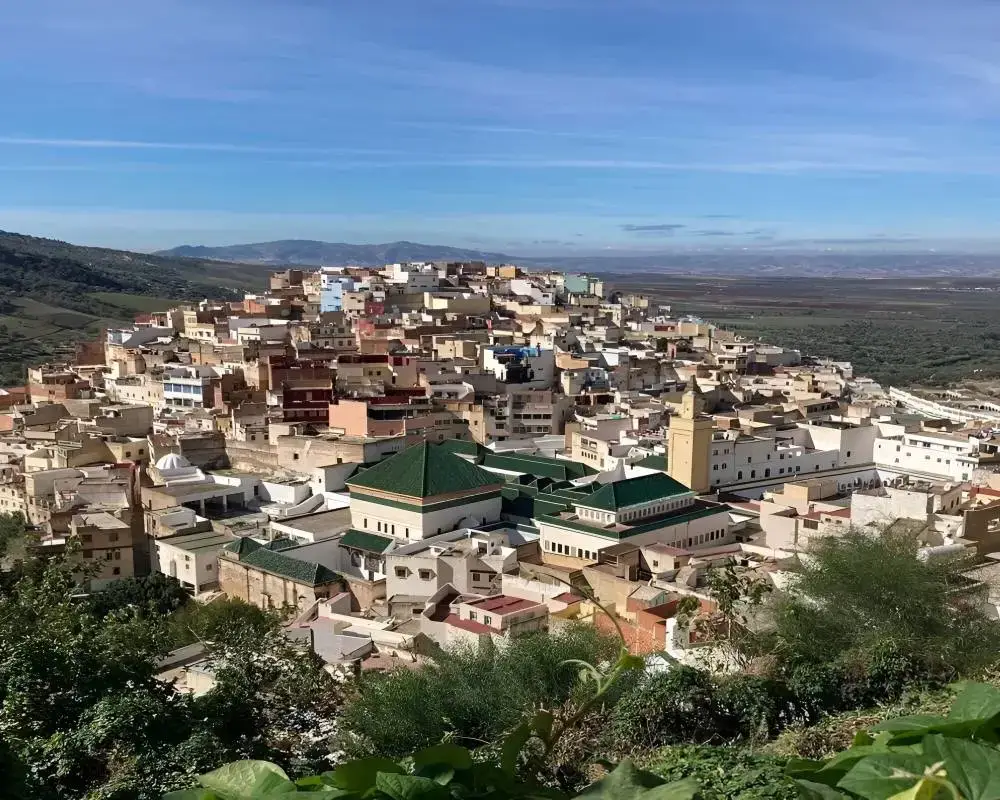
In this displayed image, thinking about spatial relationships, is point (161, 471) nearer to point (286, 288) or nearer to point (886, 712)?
point (886, 712)

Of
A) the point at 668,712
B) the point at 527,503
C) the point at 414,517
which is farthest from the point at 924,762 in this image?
the point at 527,503

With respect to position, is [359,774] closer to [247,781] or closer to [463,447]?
[247,781]

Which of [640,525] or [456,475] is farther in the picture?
[456,475]

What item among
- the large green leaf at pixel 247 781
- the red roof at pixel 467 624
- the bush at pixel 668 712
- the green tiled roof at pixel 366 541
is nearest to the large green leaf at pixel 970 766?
the large green leaf at pixel 247 781

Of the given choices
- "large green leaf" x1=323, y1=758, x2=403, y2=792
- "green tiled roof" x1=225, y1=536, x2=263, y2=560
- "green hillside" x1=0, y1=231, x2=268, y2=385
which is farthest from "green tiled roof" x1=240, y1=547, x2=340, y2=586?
"green hillside" x1=0, y1=231, x2=268, y2=385

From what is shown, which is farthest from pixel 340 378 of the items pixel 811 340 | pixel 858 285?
pixel 858 285

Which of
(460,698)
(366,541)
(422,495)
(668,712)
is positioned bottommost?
(366,541)
